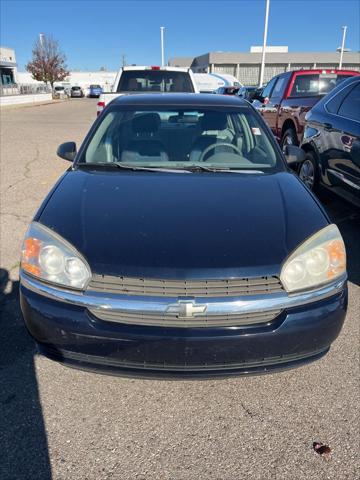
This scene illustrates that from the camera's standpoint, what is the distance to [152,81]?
8945mm

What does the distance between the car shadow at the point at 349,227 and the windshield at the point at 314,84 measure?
357cm

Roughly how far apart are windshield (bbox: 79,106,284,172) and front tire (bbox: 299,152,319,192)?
7.17 feet

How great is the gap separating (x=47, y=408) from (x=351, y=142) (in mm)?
3823

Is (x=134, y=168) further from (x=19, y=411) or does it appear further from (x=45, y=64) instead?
(x=45, y=64)

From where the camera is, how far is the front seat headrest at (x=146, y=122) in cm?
364

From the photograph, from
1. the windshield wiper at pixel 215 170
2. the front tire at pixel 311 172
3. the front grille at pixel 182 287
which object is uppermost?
the windshield wiper at pixel 215 170

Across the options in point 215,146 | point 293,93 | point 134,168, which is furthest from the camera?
point 293,93

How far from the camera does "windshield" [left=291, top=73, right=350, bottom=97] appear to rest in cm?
869

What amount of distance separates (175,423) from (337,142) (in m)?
3.76

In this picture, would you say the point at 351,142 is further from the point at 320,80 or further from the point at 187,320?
the point at 320,80

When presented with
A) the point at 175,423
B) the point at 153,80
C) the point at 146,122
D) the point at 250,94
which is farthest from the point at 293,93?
the point at 175,423

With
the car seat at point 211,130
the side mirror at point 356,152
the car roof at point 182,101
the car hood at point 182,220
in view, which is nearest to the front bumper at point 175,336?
the car hood at point 182,220

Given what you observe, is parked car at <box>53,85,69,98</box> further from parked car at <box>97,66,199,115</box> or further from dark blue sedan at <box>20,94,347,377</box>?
dark blue sedan at <box>20,94,347,377</box>

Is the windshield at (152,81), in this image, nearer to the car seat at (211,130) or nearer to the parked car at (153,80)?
the parked car at (153,80)
